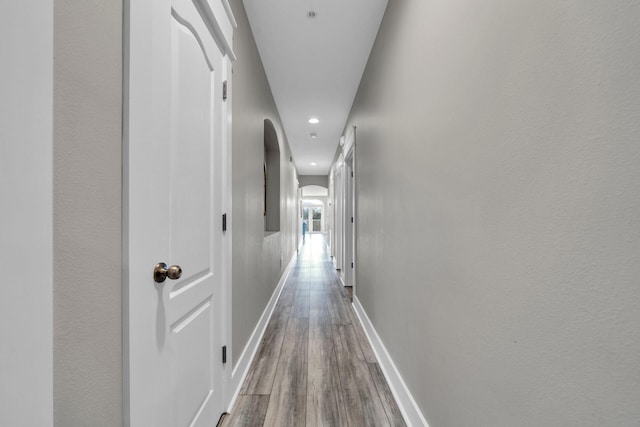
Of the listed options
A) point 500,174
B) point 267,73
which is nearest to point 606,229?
point 500,174

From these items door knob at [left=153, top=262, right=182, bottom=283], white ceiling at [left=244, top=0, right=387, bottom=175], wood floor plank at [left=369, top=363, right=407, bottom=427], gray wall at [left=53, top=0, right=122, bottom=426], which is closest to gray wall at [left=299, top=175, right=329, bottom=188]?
white ceiling at [left=244, top=0, right=387, bottom=175]

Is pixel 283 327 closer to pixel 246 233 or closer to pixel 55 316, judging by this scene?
pixel 246 233

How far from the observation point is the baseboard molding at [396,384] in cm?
146

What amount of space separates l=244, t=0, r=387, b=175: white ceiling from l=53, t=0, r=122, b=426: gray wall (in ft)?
5.61

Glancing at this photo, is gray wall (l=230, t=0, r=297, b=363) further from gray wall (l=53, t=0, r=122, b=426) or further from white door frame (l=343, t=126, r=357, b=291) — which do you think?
white door frame (l=343, t=126, r=357, b=291)

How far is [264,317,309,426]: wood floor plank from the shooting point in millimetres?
1573

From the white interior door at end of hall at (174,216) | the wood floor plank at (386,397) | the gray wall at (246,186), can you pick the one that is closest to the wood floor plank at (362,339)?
the wood floor plank at (386,397)

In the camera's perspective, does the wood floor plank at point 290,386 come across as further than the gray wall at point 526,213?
Yes

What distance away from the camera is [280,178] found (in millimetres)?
4730

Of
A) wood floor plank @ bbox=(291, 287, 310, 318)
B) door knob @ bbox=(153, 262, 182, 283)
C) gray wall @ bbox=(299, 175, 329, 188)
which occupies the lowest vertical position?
wood floor plank @ bbox=(291, 287, 310, 318)

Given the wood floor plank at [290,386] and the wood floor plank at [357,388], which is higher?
the wood floor plank at [290,386]

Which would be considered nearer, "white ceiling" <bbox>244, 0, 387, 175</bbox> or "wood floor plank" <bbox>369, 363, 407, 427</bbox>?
"wood floor plank" <bbox>369, 363, 407, 427</bbox>

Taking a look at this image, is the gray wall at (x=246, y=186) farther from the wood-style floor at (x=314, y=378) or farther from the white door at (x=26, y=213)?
the white door at (x=26, y=213)

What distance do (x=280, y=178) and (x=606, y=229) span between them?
4.39 meters
